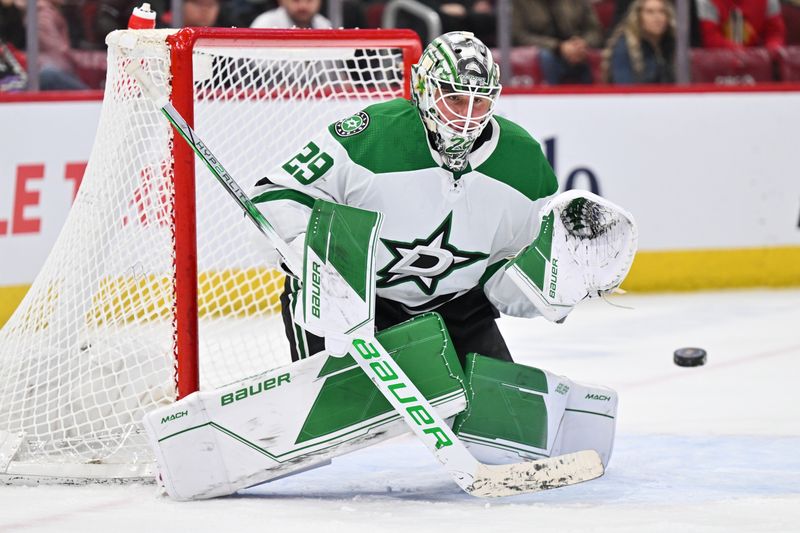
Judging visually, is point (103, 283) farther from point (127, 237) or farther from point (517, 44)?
point (517, 44)

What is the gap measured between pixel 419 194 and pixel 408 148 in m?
0.09

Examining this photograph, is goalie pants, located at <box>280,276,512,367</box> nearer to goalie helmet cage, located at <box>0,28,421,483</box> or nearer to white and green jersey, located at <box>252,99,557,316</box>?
white and green jersey, located at <box>252,99,557,316</box>

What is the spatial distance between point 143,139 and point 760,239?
11.8ft

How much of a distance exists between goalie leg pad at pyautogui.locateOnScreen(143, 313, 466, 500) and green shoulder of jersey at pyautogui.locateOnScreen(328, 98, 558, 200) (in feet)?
1.13

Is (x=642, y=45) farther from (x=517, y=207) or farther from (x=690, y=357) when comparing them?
(x=517, y=207)

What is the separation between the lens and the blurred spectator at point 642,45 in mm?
6000

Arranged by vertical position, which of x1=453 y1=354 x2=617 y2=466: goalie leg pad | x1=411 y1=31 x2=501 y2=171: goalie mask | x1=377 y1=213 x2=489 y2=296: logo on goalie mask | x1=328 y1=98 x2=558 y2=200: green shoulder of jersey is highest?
x1=411 y1=31 x2=501 y2=171: goalie mask

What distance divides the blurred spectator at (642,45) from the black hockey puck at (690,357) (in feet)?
6.13

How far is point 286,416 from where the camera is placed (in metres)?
2.80

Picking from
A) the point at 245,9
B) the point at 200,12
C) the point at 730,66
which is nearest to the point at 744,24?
the point at 730,66

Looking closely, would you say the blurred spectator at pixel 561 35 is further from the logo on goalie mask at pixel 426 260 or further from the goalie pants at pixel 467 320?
the logo on goalie mask at pixel 426 260

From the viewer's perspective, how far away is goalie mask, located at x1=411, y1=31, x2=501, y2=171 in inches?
110

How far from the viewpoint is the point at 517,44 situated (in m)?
5.84

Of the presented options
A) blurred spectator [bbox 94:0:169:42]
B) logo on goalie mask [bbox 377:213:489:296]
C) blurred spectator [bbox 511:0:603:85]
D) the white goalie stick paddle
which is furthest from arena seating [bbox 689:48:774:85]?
the white goalie stick paddle
